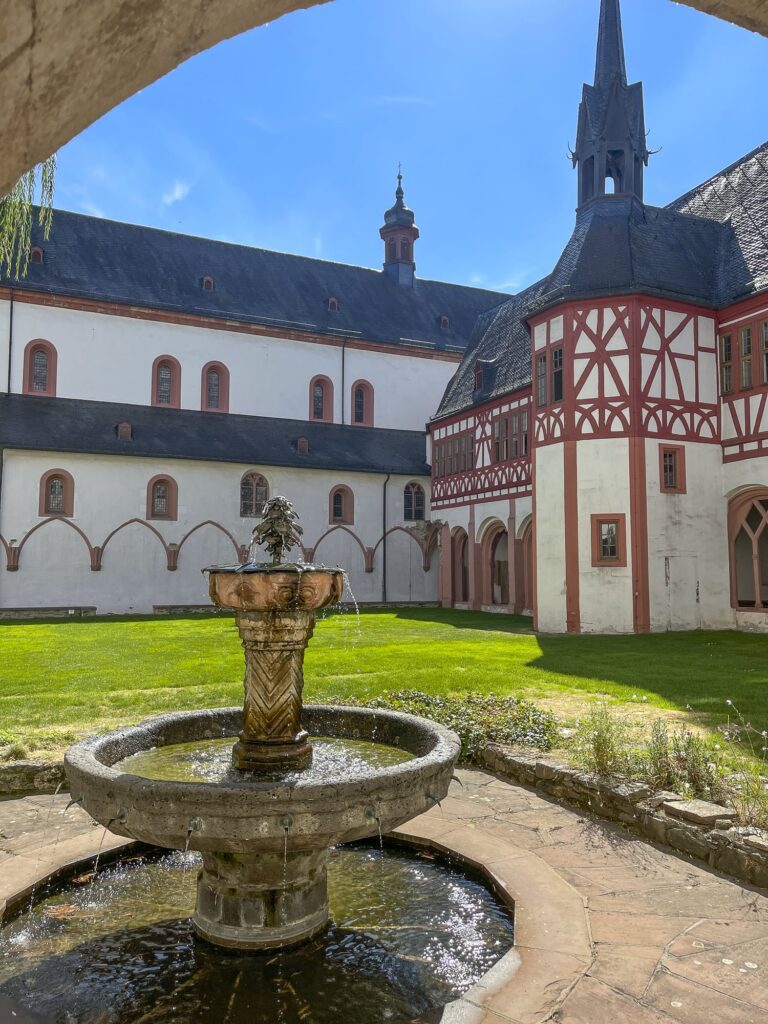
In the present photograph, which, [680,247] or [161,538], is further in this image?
[161,538]

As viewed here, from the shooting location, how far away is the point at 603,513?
1992 centimetres

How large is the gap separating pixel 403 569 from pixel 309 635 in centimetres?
2920

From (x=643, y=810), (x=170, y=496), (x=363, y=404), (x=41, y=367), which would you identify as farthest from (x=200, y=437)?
(x=643, y=810)

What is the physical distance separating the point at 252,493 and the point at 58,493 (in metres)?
7.06

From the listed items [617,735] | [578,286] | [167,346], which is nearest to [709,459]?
[578,286]

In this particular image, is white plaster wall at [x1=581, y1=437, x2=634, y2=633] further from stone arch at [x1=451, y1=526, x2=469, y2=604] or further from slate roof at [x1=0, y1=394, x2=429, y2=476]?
slate roof at [x1=0, y1=394, x2=429, y2=476]

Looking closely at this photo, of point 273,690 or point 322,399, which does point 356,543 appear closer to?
point 322,399

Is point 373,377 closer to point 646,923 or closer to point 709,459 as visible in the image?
point 709,459

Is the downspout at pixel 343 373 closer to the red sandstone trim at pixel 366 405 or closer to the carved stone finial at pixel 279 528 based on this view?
the red sandstone trim at pixel 366 405

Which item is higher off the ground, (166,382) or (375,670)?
(166,382)

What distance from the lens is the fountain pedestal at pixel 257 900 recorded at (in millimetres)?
4082

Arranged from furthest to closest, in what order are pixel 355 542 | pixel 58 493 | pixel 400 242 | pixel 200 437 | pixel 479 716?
pixel 400 242
pixel 355 542
pixel 200 437
pixel 58 493
pixel 479 716

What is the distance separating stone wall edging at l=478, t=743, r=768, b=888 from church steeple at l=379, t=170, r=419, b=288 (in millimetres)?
37175

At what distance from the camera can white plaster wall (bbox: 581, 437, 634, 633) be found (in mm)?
19406
